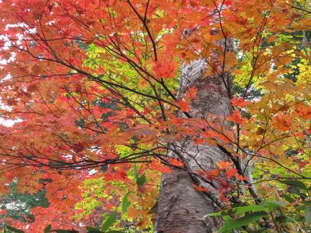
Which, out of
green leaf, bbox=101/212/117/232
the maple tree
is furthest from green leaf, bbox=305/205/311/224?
green leaf, bbox=101/212/117/232

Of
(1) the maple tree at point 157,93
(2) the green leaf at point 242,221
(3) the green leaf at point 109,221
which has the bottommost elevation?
(2) the green leaf at point 242,221

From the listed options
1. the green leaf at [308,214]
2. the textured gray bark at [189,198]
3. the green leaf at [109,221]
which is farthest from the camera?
the textured gray bark at [189,198]

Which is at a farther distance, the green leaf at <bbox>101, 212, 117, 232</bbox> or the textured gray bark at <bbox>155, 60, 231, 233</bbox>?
the textured gray bark at <bbox>155, 60, 231, 233</bbox>

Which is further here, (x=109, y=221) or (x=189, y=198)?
(x=189, y=198)

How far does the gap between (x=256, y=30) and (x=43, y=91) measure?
1509 mm

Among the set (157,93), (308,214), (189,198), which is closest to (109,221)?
(189,198)

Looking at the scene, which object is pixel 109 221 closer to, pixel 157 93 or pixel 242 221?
pixel 242 221

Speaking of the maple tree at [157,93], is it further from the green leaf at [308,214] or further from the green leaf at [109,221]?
the green leaf at [308,214]

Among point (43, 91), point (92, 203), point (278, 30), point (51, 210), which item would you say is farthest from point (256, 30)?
point (51, 210)

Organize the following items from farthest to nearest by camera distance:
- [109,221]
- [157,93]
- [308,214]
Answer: [157,93], [109,221], [308,214]

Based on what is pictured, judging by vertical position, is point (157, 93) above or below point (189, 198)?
above

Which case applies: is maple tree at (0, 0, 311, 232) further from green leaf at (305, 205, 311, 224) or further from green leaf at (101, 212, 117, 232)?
green leaf at (305, 205, 311, 224)

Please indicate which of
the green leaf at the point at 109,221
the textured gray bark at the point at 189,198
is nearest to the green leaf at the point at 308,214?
the textured gray bark at the point at 189,198

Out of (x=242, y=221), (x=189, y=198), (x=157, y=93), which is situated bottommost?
(x=242, y=221)
